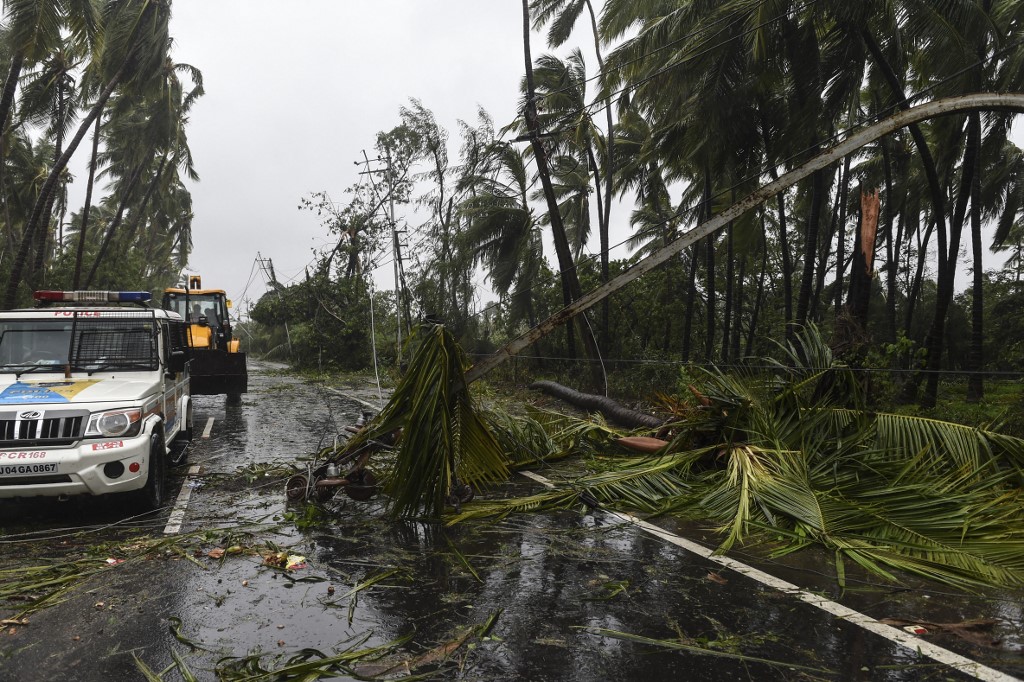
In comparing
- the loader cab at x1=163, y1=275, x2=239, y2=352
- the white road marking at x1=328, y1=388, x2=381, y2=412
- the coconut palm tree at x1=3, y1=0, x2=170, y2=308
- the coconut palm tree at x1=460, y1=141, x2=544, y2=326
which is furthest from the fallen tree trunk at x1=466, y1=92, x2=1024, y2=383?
the coconut palm tree at x1=3, y1=0, x2=170, y2=308

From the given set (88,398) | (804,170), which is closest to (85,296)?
(88,398)

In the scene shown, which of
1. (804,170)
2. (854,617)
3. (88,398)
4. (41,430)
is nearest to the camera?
(854,617)

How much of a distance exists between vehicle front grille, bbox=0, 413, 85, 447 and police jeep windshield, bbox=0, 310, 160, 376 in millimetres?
1473

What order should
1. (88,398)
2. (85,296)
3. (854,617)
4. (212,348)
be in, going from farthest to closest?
(212,348) → (85,296) → (88,398) → (854,617)

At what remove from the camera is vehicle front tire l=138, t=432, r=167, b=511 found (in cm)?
677

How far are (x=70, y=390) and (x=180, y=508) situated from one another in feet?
5.02

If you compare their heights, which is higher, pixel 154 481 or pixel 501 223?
pixel 501 223

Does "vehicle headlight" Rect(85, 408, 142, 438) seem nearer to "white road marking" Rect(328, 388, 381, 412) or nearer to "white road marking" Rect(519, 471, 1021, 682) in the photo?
"white road marking" Rect(519, 471, 1021, 682)

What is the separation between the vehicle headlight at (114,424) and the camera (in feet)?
20.8

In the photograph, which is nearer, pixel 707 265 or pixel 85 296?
pixel 85 296

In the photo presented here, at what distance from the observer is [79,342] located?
7801 millimetres

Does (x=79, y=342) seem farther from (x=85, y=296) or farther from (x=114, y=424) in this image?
(x=114, y=424)

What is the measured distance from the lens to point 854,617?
4.24 meters

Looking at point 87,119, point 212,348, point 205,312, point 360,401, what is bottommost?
point 360,401
